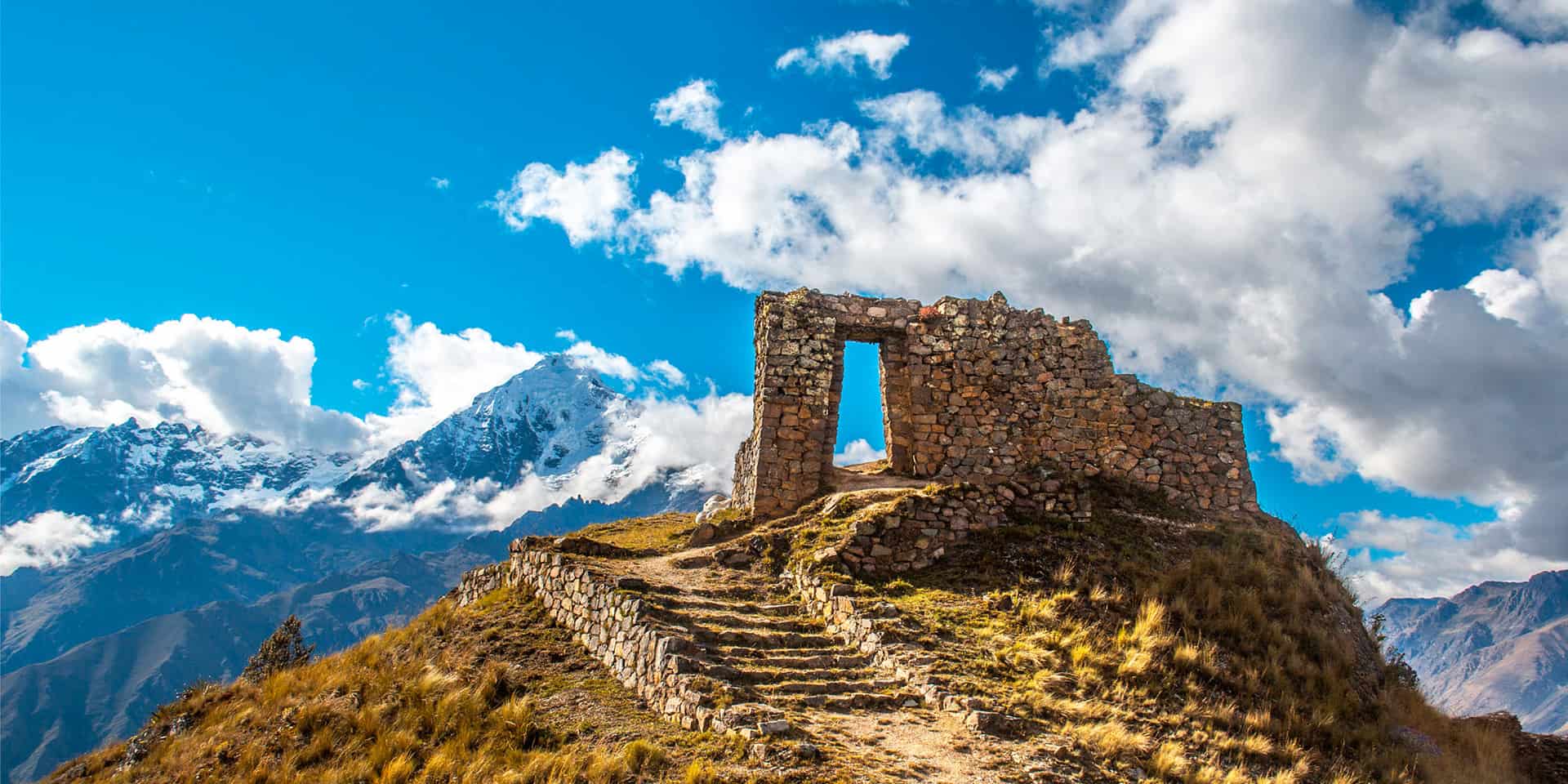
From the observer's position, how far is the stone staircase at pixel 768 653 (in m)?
11.9

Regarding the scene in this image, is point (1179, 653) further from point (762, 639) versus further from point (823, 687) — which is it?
point (762, 639)

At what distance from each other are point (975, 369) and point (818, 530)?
5609mm

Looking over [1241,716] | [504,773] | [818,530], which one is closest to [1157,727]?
[1241,716]

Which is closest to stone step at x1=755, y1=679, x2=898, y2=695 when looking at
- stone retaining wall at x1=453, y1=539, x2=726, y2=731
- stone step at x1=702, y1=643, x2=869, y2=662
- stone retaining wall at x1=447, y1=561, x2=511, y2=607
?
stone step at x1=702, y1=643, x2=869, y2=662

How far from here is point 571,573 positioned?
1493cm

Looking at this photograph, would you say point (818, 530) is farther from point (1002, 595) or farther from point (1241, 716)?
point (1241, 716)

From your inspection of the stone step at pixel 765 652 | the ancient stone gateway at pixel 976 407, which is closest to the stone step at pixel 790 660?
the stone step at pixel 765 652

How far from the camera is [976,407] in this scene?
65.9 ft

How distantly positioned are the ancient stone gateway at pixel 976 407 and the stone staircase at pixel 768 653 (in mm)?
4392

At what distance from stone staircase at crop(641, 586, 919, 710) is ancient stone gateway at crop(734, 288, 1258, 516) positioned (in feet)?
14.4

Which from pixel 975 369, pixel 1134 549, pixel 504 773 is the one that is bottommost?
pixel 504 773

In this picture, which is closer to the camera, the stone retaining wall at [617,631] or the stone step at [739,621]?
the stone retaining wall at [617,631]

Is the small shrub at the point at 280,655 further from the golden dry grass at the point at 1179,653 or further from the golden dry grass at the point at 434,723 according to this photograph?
the golden dry grass at the point at 1179,653

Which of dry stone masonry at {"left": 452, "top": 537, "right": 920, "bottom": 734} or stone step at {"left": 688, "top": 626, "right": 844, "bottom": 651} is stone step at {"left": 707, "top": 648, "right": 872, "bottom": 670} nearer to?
dry stone masonry at {"left": 452, "top": 537, "right": 920, "bottom": 734}
